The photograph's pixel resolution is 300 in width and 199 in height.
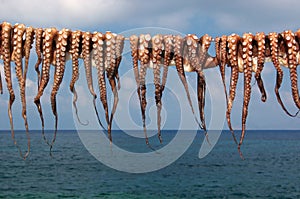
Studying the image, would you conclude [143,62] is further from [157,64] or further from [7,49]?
[7,49]

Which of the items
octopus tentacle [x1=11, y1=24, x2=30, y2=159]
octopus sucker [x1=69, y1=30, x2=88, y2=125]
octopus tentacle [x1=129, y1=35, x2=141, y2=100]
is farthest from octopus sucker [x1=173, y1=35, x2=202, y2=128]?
octopus tentacle [x1=11, y1=24, x2=30, y2=159]

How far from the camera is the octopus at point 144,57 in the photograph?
17.2 ft

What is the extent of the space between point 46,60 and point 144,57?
123 cm

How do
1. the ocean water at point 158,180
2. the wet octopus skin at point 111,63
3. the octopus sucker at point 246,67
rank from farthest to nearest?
the ocean water at point 158,180
the wet octopus skin at point 111,63
the octopus sucker at point 246,67

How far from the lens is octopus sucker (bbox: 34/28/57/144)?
17.2 ft

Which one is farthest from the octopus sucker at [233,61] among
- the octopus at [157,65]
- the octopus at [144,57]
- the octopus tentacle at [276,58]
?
the octopus at [157,65]

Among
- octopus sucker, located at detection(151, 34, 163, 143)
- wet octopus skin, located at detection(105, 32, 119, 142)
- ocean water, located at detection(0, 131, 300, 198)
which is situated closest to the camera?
octopus sucker, located at detection(151, 34, 163, 143)

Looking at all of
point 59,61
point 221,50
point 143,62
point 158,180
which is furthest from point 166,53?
point 158,180

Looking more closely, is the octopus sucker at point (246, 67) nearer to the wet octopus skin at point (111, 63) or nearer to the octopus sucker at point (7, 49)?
the wet octopus skin at point (111, 63)

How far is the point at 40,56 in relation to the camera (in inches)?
214

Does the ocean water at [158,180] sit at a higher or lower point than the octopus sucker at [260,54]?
lower

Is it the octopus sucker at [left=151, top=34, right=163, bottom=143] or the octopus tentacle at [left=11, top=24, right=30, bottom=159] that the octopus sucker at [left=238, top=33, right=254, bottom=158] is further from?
the octopus tentacle at [left=11, top=24, right=30, bottom=159]

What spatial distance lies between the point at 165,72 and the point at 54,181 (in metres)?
84.7

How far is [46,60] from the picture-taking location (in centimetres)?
539
